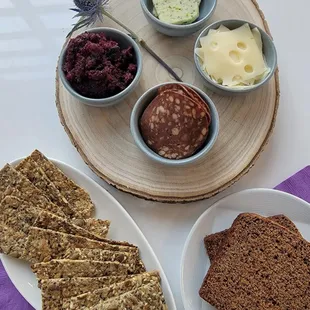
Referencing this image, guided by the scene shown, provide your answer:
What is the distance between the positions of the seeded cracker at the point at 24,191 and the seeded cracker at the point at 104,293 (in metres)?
0.29

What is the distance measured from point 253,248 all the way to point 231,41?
0.67 m

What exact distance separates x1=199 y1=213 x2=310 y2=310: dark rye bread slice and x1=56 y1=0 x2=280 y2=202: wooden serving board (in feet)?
0.58

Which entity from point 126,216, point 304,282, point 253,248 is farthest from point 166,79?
point 304,282

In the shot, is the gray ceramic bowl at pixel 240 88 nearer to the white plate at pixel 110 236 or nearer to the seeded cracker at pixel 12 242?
the white plate at pixel 110 236

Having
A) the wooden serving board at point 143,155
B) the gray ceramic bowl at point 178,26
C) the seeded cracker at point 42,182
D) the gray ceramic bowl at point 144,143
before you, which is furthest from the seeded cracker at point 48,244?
the gray ceramic bowl at point 178,26

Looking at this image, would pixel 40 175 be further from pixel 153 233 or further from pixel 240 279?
pixel 240 279

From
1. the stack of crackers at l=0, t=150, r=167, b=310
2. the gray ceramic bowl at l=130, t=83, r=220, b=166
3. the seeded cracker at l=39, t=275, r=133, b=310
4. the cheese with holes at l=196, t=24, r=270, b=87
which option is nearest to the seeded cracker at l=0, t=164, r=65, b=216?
the stack of crackers at l=0, t=150, r=167, b=310

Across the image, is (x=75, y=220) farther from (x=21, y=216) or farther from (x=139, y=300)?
(x=139, y=300)

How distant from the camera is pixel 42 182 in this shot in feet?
6.19

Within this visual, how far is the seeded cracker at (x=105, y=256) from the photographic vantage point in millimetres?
1787

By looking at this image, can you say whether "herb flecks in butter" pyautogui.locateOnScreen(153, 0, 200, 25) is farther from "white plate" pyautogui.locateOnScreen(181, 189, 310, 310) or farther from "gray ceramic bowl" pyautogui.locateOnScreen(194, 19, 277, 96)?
"white plate" pyautogui.locateOnScreen(181, 189, 310, 310)

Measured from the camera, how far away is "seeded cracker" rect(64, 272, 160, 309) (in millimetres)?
1724

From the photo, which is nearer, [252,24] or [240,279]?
[240,279]

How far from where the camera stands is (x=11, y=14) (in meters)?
2.16
